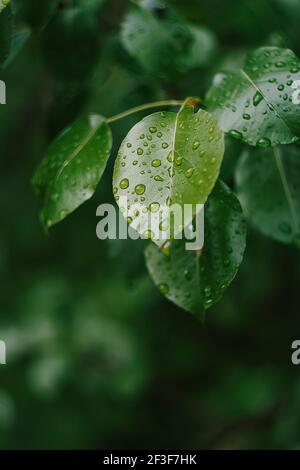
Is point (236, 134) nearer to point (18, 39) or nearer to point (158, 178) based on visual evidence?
point (158, 178)

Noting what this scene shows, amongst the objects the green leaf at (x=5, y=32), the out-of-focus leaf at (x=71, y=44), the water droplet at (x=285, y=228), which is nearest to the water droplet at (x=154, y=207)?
the green leaf at (x=5, y=32)

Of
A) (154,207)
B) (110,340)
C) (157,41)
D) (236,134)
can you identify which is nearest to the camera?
(154,207)

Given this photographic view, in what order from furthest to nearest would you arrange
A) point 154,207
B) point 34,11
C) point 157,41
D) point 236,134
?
point 157,41 → point 34,11 → point 236,134 → point 154,207

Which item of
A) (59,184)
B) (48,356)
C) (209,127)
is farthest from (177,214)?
(48,356)

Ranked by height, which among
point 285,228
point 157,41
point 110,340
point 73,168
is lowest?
point 110,340

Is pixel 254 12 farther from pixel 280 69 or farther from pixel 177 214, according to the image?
pixel 177 214

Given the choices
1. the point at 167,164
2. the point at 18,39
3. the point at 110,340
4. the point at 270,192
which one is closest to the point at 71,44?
the point at 18,39

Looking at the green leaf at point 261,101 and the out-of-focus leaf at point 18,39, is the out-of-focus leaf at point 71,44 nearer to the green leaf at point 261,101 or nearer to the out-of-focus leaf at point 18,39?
the out-of-focus leaf at point 18,39

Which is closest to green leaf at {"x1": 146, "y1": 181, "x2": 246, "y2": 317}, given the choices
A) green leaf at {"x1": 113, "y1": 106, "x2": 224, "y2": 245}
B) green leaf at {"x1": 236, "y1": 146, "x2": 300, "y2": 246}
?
green leaf at {"x1": 113, "y1": 106, "x2": 224, "y2": 245}
